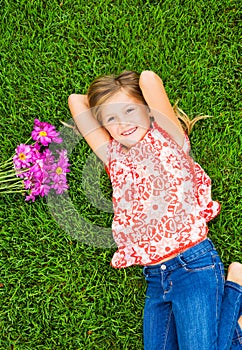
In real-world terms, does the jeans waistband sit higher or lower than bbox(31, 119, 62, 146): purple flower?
lower

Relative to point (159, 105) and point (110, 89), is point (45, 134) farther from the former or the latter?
point (159, 105)

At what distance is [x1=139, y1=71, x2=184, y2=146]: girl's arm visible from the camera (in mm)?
2365

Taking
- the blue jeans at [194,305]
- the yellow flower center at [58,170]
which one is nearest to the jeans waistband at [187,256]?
the blue jeans at [194,305]

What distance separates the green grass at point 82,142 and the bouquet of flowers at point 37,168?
0.09 m

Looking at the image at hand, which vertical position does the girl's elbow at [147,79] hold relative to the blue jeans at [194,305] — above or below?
above

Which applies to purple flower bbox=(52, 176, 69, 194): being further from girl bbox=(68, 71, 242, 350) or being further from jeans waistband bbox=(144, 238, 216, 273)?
jeans waistband bbox=(144, 238, 216, 273)

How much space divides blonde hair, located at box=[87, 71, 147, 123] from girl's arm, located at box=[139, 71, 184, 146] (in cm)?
4

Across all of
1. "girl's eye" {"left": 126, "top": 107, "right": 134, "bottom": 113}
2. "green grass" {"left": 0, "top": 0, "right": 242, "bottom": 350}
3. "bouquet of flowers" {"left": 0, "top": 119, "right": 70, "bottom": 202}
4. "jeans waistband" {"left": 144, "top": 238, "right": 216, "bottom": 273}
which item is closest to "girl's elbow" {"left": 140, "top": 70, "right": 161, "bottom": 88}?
"girl's eye" {"left": 126, "top": 107, "right": 134, "bottom": 113}

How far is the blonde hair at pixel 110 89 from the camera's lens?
7.77 ft

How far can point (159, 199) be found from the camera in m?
2.40

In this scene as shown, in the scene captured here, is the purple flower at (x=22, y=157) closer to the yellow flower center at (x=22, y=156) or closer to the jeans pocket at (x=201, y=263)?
the yellow flower center at (x=22, y=156)

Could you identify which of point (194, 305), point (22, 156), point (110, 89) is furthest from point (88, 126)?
point (194, 305)

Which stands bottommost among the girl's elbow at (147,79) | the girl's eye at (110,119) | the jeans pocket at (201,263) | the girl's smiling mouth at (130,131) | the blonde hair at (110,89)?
the jeans pocket at (201,263)

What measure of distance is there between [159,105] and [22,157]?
0.78m
